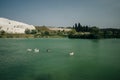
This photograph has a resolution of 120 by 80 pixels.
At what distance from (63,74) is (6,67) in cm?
481

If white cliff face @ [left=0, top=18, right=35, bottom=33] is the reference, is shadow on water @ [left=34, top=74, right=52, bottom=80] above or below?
below

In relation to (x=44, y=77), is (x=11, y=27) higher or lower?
higher

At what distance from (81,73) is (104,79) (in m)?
1.82

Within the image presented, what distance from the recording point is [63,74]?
12.7 metres

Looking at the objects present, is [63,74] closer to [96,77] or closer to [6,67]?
[96,77]

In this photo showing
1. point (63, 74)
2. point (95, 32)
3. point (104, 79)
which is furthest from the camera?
point (95, 32)

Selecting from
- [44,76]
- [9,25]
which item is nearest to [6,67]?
[44,76]

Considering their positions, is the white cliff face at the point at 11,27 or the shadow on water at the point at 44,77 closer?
the shadow on water at the point at 44,77

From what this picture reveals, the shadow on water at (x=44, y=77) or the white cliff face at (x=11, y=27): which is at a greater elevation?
the white cliff face at (x=11, y=27)

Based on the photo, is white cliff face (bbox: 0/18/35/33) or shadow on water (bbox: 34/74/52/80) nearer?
shadow on water (bbox: 34/74/52/80)

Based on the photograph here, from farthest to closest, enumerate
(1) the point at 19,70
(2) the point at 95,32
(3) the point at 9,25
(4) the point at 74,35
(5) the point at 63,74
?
(3) the point at 9,25, (4) the point at 74,35, (2) the point at 95,32, (1) the point at 19,70, (5) the point at 63,74

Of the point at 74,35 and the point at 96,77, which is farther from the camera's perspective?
the point at 74,35

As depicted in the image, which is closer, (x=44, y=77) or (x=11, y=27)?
(x=44, y=77)

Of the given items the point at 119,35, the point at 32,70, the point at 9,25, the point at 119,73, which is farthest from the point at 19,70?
the point at 9,25
